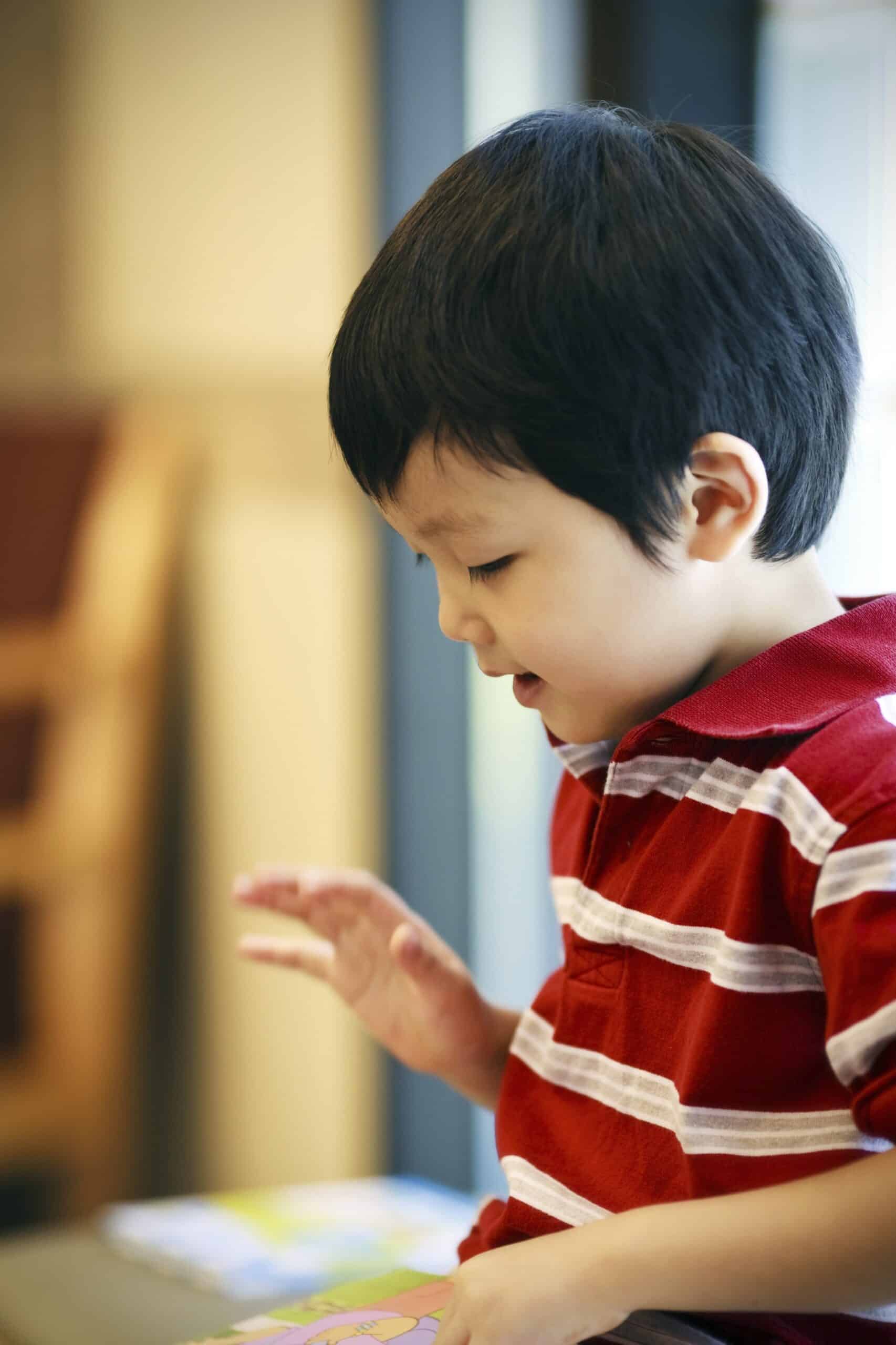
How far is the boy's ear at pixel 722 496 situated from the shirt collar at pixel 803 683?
48mm

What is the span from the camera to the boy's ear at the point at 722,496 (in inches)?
21.0

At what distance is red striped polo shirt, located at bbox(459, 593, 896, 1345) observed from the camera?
47 centimetres

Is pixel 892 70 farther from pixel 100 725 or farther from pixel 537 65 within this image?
pixel 100 725

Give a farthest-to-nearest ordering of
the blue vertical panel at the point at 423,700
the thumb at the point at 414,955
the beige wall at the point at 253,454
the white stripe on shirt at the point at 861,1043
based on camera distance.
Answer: the beige wall at the point at 253,454
the blue vertical panel at the point at 423,700
the thumb at the point at 414,955
the white stripe on shirt at the point at 861,1043

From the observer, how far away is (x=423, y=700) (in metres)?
1.45

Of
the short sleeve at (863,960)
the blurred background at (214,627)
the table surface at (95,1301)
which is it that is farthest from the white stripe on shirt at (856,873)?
the blurred background at (214,627)

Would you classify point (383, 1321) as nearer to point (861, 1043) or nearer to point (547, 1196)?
point (547, 1196)

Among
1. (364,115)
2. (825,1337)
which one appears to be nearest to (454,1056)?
(825,1337)

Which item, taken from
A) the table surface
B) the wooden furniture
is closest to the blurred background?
the wooden furniture

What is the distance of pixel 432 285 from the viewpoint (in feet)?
1.75

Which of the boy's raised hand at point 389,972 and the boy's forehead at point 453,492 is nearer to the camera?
the boy's forehead at point 453,492

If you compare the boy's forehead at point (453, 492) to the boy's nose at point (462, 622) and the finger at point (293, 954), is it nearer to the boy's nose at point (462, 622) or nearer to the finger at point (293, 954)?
the boy's nose at point (462, 622)

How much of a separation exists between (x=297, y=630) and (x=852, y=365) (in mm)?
1025

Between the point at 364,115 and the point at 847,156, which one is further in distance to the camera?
the point at 364,115
